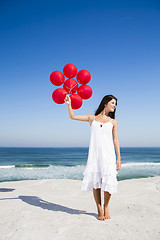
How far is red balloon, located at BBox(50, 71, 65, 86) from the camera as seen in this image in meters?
4.65

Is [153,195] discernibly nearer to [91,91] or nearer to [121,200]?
[121,200]

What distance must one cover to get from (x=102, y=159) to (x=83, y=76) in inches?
80.5

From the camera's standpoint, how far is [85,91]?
476 cm

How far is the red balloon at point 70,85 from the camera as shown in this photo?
15.5ft

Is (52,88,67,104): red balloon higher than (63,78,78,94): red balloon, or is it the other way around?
(63,78,78,94): red balloon

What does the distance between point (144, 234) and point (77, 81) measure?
3407 millimetres

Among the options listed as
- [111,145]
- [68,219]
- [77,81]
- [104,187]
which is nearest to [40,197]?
[68,219]

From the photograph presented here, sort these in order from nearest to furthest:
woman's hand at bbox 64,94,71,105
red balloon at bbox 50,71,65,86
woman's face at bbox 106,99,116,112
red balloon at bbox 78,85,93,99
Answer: woman's face at bbox 106,99,116,112 → woman's hand at bbox 64,94,71,105 → red balloon at bbox 50,71,65,86 → red balloon at bbox 78,85,93,99

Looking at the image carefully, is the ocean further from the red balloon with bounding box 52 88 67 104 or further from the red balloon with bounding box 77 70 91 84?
the red balloon with bounding box 52 88 67 104

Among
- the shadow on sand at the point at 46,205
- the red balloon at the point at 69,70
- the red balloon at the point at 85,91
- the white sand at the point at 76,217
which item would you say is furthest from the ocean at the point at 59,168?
the red balloon at the point at 69,70

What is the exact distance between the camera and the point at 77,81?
4898 millimetres

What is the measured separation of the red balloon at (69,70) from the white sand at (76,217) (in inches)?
120

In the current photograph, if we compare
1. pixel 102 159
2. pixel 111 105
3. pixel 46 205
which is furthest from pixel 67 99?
pixel 46 205

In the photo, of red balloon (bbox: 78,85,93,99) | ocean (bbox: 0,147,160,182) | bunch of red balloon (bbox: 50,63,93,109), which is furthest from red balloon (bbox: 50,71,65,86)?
ocean (bbox: 0,147,160,182)
